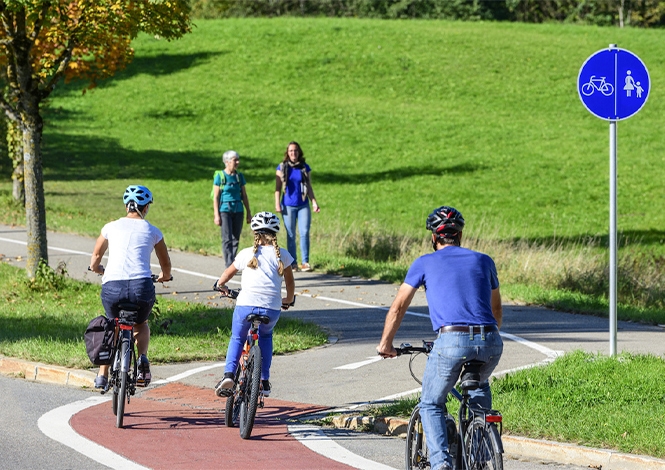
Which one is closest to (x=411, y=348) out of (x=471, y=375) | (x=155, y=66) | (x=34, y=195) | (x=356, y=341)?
(x=471, y=375)

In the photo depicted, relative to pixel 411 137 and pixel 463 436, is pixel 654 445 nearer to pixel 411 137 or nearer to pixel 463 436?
pixel 463 436

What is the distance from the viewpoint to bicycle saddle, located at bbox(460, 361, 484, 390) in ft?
19.1

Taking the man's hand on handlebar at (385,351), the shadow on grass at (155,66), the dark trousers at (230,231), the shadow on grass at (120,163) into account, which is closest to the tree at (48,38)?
the dark trousers at (230,231)

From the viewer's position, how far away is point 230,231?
15.9 metres

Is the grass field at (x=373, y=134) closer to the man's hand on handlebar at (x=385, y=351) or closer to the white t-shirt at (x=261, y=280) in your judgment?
the white t-shirt at (x=261, y=280)

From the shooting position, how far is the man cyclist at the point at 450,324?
579 cm

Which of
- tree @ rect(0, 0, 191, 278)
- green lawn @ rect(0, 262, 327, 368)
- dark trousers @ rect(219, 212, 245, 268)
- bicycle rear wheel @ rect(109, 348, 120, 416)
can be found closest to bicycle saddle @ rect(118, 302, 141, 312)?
bicycle rear wheel @ rect(109, 348, 120, 416)

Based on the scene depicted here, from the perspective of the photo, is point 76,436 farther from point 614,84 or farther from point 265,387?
point 614,84

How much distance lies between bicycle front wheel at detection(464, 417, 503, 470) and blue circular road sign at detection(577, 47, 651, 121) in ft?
17.1

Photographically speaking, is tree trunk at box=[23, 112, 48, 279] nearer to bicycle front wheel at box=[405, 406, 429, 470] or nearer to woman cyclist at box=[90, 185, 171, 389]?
woman cyclist at box=[90, 185, 171, 389]

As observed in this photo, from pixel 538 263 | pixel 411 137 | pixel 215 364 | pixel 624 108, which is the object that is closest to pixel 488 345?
pixel 624 108

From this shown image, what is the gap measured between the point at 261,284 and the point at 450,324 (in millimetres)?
2861

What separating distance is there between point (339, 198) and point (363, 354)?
914 inches

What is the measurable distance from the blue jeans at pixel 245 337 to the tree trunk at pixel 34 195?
777cm
